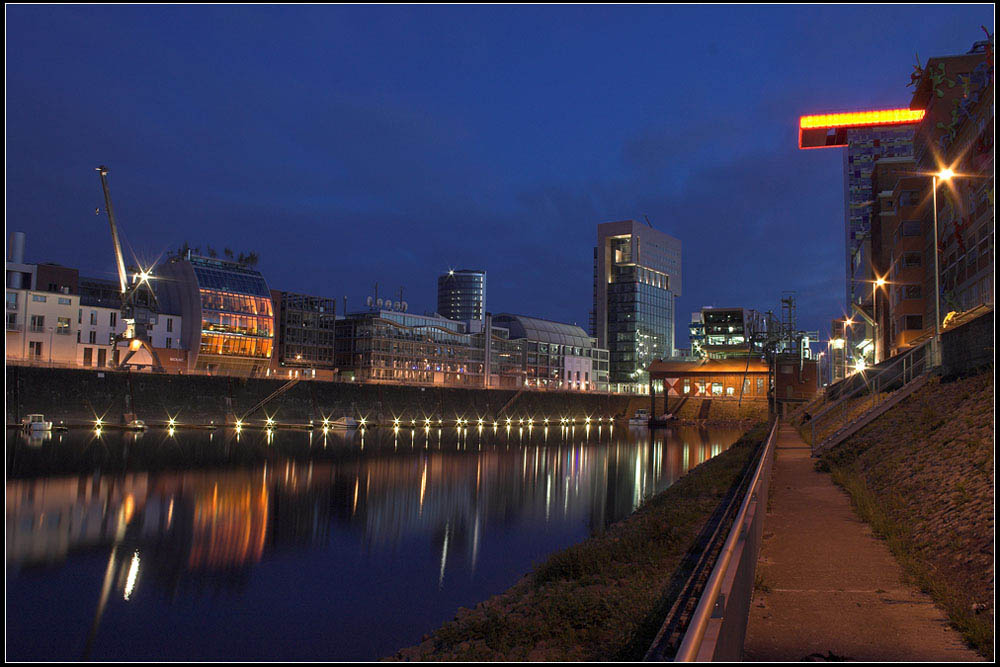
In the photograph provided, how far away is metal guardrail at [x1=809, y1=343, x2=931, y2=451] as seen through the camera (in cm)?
3347

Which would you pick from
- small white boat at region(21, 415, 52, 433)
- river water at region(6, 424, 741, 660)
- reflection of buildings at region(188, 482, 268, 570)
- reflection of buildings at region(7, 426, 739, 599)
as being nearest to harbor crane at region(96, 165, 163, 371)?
small white boat at region(21, 415, 52, 433)

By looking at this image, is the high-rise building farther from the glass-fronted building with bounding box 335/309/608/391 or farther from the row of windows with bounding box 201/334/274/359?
the row of windows with bounding box 201/334/274/359

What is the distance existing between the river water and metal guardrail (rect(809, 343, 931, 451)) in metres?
10.4

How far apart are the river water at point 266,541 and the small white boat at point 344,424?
3448cm

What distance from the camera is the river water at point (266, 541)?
1533 centimetres

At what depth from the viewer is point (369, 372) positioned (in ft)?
418

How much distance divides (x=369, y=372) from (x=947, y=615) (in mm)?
121530

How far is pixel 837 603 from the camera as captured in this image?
34.7 feet

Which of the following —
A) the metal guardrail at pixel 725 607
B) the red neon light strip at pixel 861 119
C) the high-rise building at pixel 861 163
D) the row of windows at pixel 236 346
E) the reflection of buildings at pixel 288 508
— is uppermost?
the high-rise building at pixel 861 163

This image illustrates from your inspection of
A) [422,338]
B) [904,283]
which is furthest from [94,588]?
[422,338]

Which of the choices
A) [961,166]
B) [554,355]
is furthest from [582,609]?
[554,355]

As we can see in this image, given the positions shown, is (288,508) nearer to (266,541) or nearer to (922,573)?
(266,541)

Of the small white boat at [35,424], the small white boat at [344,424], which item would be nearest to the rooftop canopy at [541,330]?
the small white boat at [344,424]

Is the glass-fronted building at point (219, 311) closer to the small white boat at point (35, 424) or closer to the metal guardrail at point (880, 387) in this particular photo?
the small white boat at point (35, 424)
